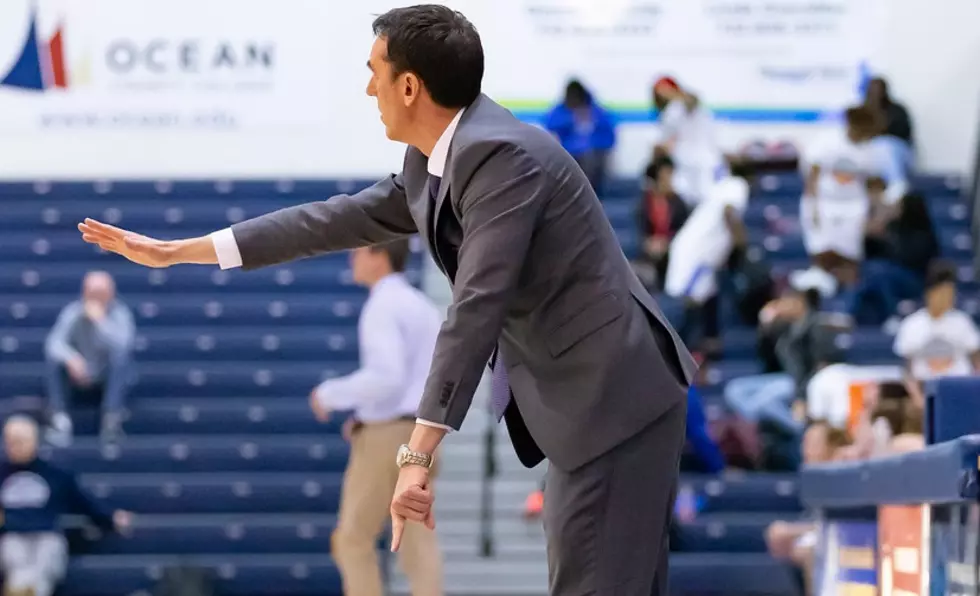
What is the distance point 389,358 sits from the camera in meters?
5.75

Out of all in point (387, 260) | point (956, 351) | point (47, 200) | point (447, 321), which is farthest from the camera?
point (47, 200)

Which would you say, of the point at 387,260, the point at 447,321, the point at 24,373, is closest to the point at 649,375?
the point at 447,321

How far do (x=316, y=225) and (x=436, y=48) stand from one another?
596 millimetres

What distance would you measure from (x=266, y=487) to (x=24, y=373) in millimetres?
2415

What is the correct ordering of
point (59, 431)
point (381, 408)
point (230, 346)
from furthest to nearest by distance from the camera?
point (230, 346) → point (59, 431) → point (381, 408)

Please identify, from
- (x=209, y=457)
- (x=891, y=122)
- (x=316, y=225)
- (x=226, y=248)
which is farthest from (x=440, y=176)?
(x=891, y=122)

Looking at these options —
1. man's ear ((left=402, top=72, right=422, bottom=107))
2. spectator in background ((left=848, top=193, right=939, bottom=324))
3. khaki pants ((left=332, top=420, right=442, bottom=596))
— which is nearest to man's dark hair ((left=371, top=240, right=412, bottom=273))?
khaki pants ((left=332, top=420, right=442, bottom=596))

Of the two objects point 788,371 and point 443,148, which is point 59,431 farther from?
point 443,148

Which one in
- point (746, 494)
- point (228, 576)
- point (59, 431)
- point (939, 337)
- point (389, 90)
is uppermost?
point (389, 90)

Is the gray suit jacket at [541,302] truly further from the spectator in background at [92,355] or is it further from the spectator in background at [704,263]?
the spectator in background at [92,355]

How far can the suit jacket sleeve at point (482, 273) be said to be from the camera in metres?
2.61

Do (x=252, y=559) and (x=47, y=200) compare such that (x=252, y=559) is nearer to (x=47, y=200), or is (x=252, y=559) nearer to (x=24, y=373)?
(x=24, y=373)

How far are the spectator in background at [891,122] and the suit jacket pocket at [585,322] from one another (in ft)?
32.9

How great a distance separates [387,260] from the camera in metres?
5.93
